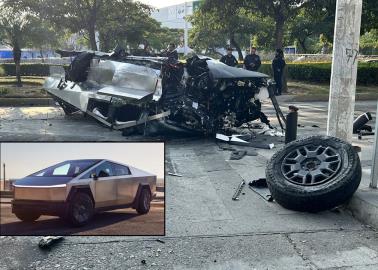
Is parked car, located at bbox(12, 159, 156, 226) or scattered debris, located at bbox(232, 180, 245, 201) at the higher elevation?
parked car, located at bbox(12, 159, 156, 226)

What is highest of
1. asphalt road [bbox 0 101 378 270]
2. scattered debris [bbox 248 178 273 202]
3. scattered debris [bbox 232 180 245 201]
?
scattered debris [bbox 248 178 273 202]

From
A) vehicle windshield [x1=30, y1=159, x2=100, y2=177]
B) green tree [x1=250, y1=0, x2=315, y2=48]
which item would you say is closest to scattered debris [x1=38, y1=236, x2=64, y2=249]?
vehicle windshield [x1=30, y1=159, x2=100, y2=177]

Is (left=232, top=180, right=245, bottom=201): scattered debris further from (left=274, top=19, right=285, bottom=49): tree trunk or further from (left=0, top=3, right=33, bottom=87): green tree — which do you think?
(left=0, top=3, right=33, bottom=87): green tree

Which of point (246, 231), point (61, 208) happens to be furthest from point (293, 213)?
point (61, 208)

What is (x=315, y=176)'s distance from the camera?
4.62 metres

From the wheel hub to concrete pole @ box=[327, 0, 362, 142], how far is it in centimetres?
79

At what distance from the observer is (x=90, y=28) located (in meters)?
18.0

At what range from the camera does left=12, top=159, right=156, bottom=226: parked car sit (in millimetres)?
1910

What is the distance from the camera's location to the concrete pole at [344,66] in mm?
5418

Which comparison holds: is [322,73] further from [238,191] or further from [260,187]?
[238,191]

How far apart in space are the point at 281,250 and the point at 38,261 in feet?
6.08

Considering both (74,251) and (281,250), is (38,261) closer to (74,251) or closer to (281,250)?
(74,251)

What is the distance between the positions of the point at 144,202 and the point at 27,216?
510 mm

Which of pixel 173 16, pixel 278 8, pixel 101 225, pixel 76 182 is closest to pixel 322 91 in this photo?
pixel 278 8
